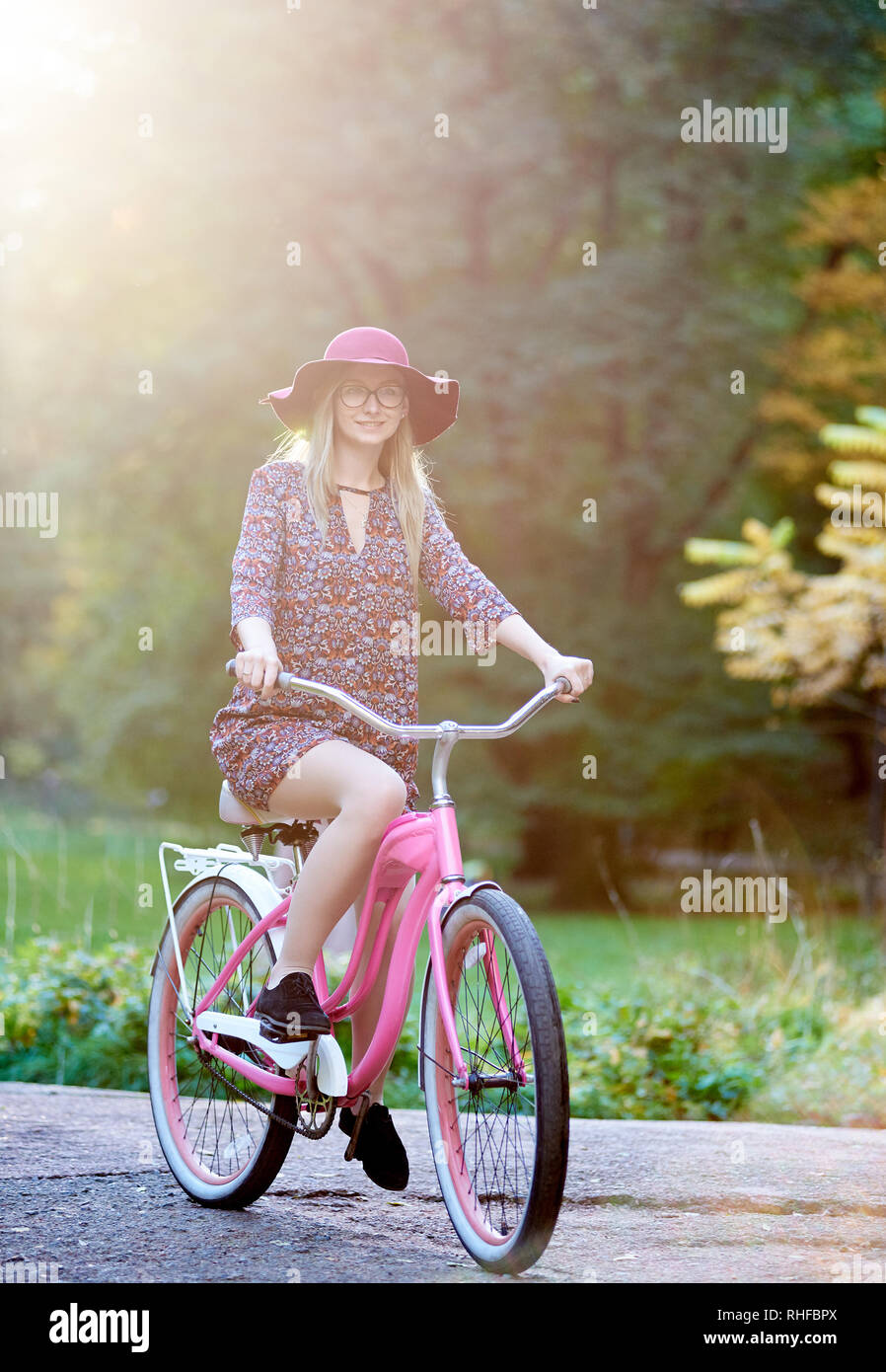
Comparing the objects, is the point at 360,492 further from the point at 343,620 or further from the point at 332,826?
the point at 332,826

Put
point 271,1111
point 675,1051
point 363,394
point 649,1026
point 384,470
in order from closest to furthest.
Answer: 1. point 271,1111
2. point 363,394
3. point 384,470
4. point 675,1051
5. point 649,1026

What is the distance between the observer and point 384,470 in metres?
4.06

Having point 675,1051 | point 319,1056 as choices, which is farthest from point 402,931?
point 675,1051

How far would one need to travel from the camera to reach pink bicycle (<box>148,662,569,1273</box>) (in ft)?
10.2

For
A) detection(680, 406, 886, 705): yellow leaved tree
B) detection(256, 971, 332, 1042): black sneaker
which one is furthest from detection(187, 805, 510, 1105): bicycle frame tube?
detection(680, 406, 886, 705): yellow leaved tree

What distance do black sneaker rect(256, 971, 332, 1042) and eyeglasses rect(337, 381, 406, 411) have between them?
135 cm

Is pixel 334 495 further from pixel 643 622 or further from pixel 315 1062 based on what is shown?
pixel 643 622

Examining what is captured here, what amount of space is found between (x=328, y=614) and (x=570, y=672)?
63cm

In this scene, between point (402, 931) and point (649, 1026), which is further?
point (649, 1026)

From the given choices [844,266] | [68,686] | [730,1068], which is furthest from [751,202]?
[730,1068]

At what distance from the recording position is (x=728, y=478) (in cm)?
1711

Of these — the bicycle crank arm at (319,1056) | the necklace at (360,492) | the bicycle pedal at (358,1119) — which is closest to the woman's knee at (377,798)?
the bicycle crank arm at (319,1056)

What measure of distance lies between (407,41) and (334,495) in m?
12.3
